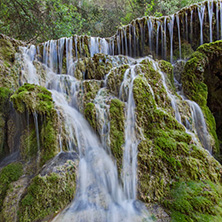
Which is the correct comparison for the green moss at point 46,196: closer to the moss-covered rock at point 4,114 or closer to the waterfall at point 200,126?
the moss-covered rock at point 4,114

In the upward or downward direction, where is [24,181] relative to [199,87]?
downward

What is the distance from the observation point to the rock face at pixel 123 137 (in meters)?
3.07

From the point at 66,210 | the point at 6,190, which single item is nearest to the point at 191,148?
the point at 66,210

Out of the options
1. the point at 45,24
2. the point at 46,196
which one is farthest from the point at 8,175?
the point at 45,24

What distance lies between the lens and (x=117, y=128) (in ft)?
14.0

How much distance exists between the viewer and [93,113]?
14.8 feet

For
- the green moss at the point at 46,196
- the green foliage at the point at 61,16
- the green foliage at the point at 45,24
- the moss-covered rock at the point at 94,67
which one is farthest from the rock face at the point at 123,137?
the green foliage at the point at 45,24

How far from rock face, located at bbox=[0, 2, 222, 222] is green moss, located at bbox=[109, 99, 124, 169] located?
0.03m

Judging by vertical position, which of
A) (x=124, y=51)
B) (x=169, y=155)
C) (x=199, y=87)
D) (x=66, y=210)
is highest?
(x=124, y=51)

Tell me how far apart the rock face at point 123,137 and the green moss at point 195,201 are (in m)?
0.02

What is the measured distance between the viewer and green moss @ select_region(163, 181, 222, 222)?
275 cm

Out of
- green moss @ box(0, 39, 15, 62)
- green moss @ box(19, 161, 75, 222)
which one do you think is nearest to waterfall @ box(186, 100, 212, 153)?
green moss @ box(19, 161, 75, 222)

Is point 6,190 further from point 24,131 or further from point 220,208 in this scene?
point 220,208

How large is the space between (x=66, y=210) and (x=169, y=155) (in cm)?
266
